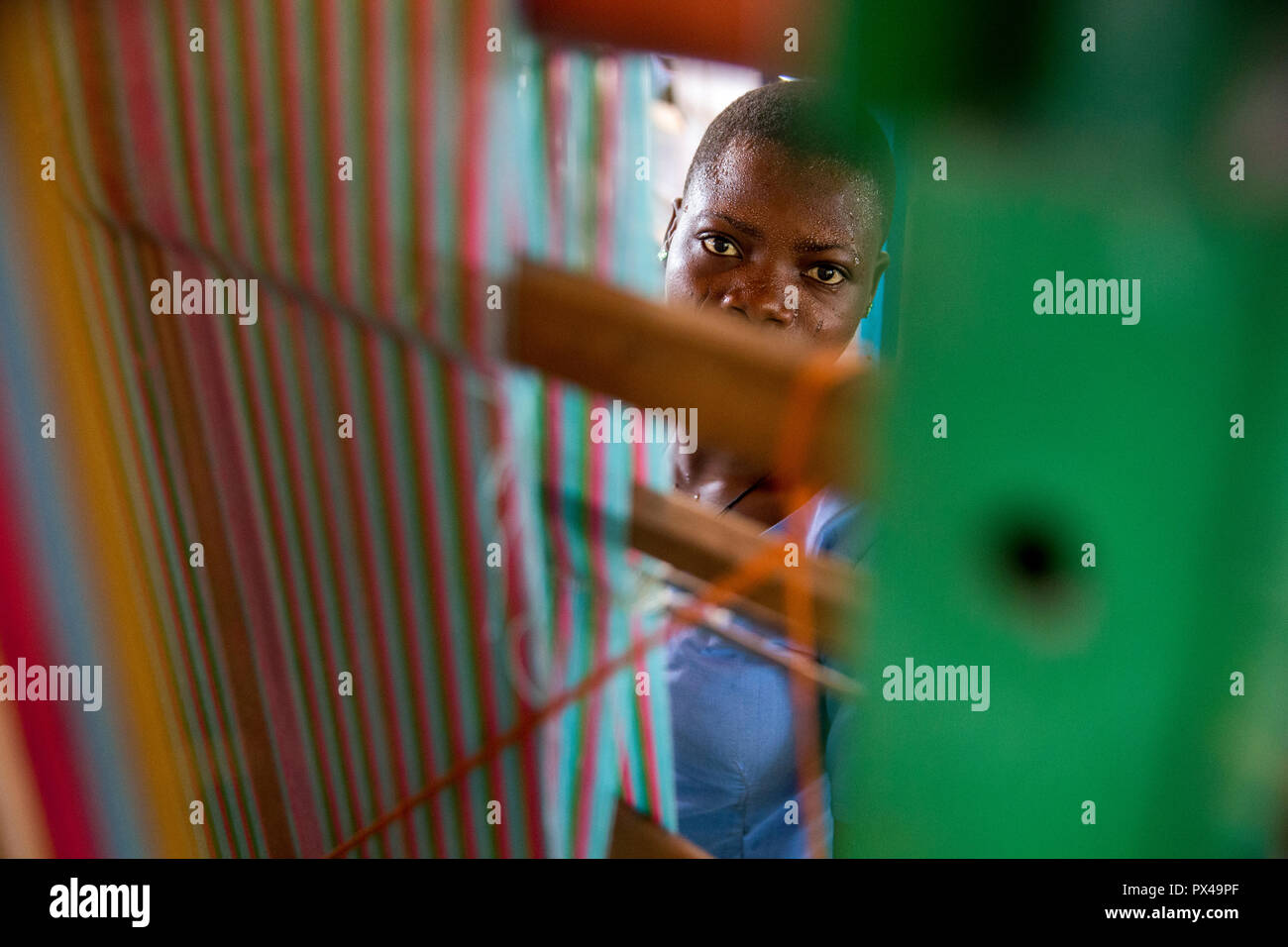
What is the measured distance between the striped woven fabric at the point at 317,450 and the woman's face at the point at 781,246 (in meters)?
0.05

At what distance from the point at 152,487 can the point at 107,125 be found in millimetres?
188

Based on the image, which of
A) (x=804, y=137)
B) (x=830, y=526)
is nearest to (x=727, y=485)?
(x=830, y=526)

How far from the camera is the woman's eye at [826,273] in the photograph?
0.64 m

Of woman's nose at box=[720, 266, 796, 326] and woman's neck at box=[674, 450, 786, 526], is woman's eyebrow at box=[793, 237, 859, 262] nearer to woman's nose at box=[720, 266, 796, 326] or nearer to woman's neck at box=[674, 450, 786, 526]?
woman's nose at box=[720, 266, 796, 326]

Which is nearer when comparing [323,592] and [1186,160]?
[1186,160]

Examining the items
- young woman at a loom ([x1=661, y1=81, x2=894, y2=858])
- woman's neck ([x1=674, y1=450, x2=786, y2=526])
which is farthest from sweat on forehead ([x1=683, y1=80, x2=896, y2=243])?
woman's neck ([x1=674, y1=450, x2=786, y2=526])

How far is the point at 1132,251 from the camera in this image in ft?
1.28

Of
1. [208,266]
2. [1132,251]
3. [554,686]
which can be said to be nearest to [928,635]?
[1132,251]

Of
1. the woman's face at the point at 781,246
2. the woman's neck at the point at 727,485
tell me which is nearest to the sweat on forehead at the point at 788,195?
the woman's face at the point at 781,246

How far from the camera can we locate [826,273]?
25.2 inches

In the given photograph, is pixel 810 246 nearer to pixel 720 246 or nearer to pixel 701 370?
pixel 720 246

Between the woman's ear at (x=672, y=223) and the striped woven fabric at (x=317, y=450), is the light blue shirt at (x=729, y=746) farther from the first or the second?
the woman's ear at (x=672, y=223)

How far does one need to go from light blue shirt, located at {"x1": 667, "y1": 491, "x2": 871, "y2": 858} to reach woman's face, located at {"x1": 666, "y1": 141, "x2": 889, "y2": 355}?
0.18 meters

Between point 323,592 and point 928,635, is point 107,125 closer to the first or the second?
point 323,592
